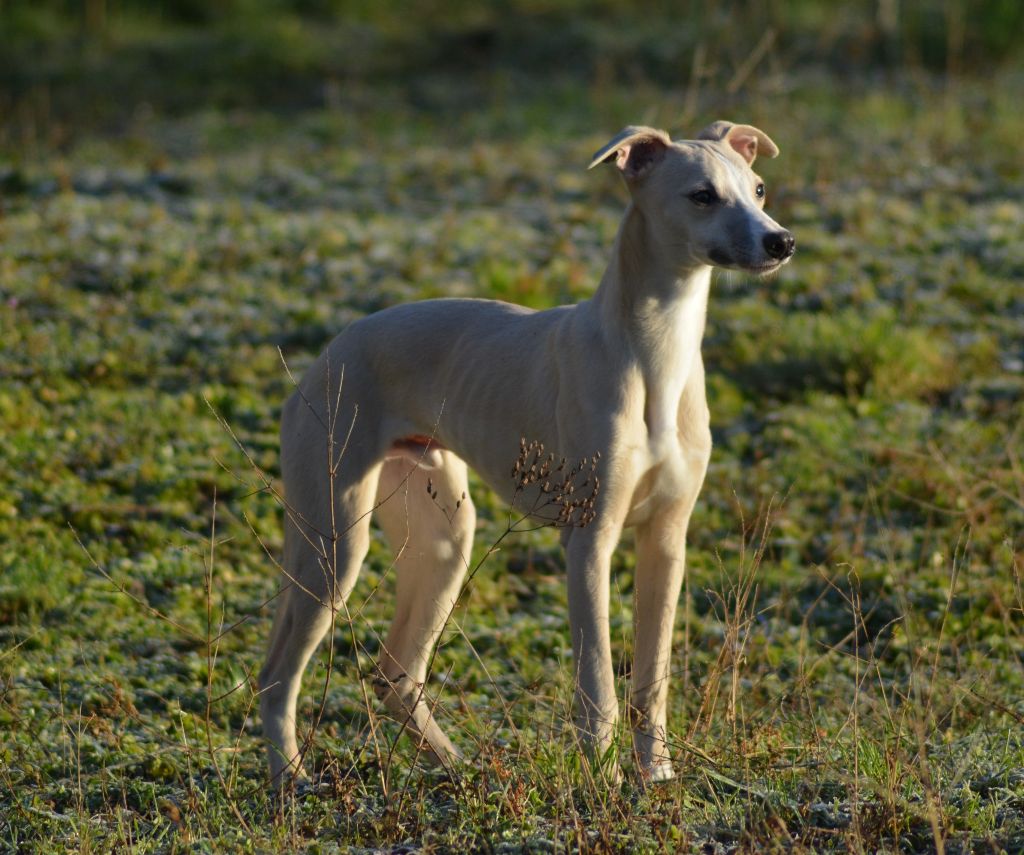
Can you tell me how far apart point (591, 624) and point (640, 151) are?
1671 mm

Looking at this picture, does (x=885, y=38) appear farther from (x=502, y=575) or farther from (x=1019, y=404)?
(x=502, y=575)

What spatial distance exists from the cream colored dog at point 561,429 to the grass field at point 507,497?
227mm

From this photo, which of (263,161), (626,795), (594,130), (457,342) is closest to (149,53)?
(263,161)

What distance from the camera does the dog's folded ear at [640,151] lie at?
4.75 metres

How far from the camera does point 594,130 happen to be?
1548cm

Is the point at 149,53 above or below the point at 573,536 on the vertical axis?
below

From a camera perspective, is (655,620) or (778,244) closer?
(778,244)

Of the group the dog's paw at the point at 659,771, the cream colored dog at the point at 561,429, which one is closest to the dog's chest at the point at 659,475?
the cream colored dog at the point at 561,429

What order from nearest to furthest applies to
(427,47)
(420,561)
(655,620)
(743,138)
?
(655,620) < (743,138) < (420,561) < (427,47)

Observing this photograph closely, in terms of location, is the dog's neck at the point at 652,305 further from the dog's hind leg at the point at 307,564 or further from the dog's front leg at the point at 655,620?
the dog's hind leg at the point at 307,564

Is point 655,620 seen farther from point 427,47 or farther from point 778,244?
point 427,47

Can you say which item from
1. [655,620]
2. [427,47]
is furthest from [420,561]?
[427,47]

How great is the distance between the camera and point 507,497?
204 inches

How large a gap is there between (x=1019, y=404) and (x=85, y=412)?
602 cm
